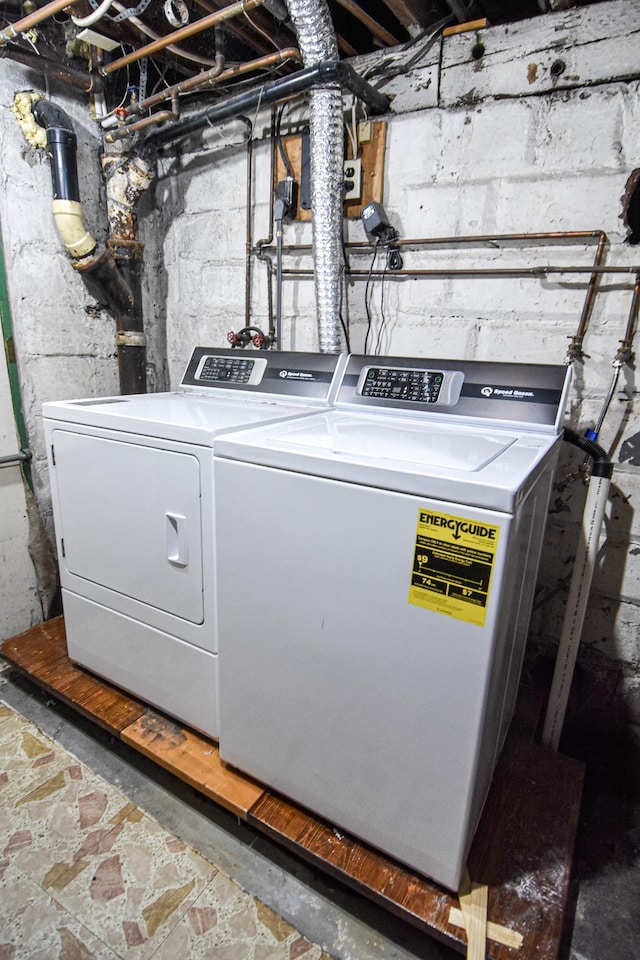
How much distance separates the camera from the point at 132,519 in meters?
1.48

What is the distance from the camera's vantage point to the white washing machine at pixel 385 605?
93 cm

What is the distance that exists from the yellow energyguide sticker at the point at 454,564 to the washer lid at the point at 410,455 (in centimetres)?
5

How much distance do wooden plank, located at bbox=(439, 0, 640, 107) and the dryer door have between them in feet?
5.21

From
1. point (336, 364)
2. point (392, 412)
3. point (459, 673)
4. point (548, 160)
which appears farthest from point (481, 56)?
point (459, 673)

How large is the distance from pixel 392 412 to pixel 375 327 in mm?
616

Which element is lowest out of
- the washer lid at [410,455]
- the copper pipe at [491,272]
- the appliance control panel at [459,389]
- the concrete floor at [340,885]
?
the concrete floor at [340,885]

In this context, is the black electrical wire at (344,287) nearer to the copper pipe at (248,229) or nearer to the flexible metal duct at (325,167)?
the flexible metal duct at (325,167)

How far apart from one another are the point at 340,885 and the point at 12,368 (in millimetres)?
2145

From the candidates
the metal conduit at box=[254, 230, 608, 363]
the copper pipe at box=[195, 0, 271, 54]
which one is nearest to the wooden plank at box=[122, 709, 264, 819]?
the metal conduit at box=[254, 230, 608, 363]

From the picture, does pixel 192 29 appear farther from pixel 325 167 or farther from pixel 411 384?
pixel 411 384

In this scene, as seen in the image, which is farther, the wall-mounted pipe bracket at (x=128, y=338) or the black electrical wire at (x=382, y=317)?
the wall-mounted pipe bracket at (x=128, y=338)

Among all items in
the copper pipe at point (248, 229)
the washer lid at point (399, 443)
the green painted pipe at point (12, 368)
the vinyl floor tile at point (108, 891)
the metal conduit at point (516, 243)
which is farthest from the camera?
the copper pipe at point (248, 229)

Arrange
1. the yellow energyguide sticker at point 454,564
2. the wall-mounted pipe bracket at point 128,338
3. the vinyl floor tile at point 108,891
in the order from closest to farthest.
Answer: the yellow energyguide sticker at point 454,564
the vinyl floor tile at point 108,891
the wall-mounted pipe bracket at point 128,338

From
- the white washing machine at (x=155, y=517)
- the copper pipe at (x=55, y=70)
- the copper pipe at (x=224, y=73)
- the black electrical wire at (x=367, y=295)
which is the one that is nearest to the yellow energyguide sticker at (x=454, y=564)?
the white washing machine at (x=155, y=517)
